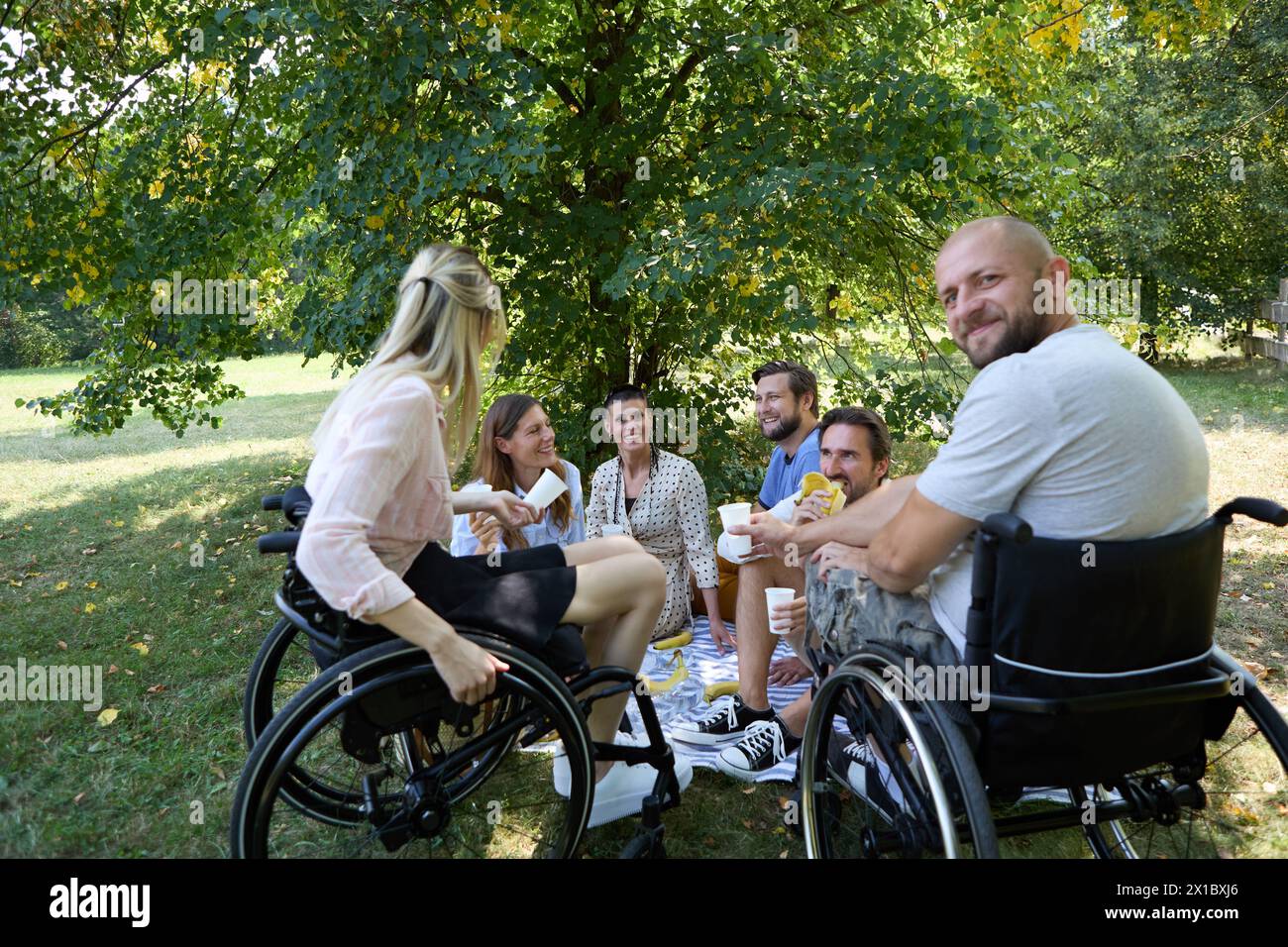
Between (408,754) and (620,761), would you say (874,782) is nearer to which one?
(620,761)

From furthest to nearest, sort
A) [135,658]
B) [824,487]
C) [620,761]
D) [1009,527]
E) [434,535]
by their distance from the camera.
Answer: [135,658], [824,487], [620,761], [434,535], [1009,527]

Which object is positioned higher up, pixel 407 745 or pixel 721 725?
pixel 407 745

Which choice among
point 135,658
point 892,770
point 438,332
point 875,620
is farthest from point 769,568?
point 135,658

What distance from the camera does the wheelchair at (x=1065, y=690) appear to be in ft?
5.41

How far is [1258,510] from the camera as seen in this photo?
180cm

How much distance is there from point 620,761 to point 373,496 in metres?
1.17

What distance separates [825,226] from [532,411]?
5.47ft

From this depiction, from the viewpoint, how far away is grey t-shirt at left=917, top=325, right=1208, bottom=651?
1.70 meters

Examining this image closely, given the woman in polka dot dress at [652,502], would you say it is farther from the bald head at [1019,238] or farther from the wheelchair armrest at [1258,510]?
the wheelchair armrest at [1258,510]

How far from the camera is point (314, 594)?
207 cm

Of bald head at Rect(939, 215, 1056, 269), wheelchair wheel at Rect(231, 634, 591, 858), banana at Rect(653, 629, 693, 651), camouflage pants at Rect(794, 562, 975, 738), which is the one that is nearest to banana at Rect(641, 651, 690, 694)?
banana at Rect(653, 629, 693, 651)

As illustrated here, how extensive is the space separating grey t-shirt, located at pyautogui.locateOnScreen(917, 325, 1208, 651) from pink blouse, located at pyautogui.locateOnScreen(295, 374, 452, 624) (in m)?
1.11

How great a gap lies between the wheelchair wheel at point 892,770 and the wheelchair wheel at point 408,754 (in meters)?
0.56

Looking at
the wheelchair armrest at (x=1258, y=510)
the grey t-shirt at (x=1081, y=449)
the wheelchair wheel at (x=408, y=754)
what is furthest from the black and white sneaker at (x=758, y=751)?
the wheelchair armrest at (x=1258, y=510)
